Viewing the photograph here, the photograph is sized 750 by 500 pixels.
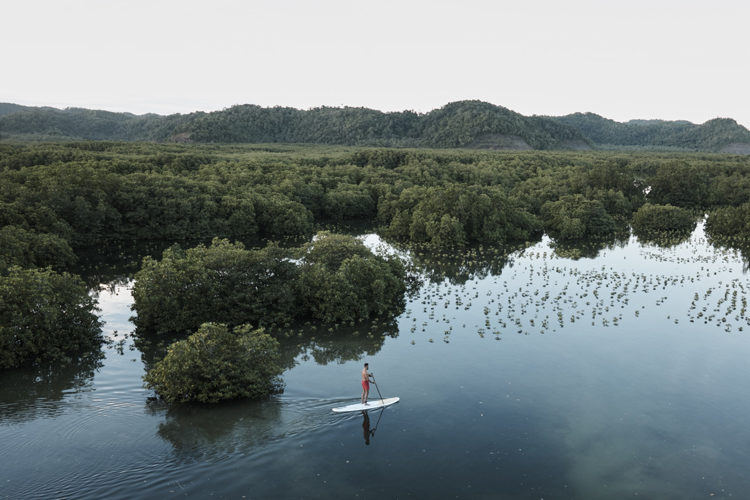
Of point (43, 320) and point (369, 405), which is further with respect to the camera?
point (43, 320)

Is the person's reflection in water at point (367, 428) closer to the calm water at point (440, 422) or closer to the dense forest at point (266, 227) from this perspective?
the calm water at point (440, 422)

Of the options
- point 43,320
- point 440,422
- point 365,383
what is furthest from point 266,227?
point 440,422

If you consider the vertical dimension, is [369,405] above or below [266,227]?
below

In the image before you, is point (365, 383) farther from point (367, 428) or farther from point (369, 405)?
point (367, 428)

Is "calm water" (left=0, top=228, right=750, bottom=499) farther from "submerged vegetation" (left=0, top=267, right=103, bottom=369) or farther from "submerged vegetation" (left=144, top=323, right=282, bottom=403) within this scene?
"submerged vegetation" (left=0, top=267, right=103, bottom=369)

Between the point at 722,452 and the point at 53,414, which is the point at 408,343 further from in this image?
the point at 53,414

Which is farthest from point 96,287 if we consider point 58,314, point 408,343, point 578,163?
point 578,163

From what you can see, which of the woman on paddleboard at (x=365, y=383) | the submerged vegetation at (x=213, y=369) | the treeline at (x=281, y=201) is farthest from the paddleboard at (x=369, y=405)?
the treeline at (x=281, y=201)
